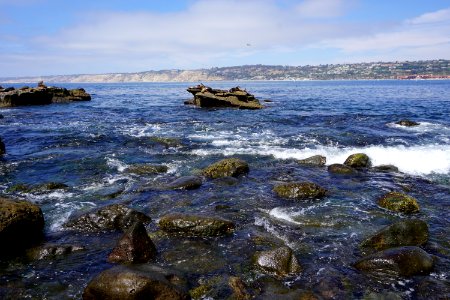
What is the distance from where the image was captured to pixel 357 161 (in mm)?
17391

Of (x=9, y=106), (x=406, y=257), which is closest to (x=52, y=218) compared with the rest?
(x=406, y=257)

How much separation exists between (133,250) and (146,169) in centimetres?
828

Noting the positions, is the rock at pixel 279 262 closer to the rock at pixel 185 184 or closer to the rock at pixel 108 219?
the rock at pixel 108 219

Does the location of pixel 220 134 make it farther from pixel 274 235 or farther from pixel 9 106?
pixel 9 106

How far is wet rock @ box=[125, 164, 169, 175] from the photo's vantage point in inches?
645

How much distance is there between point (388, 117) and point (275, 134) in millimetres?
15936

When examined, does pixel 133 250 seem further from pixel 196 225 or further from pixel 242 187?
pixel 242 187

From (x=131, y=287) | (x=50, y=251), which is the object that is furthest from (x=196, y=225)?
(x=50, y=251)

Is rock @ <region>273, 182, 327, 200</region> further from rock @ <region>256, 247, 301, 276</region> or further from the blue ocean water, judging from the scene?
rock @ <region>256, 247, 301, 276</region>

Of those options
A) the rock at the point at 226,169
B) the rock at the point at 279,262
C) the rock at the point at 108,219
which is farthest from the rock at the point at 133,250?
the rock at the point at 226,169

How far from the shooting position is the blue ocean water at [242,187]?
8.30 meters

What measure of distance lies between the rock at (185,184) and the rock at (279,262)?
6037 millimetres

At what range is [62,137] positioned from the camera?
24.9 meters

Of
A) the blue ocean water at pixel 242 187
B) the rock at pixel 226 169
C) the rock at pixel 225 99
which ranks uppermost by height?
the rock at pixel 225 99
